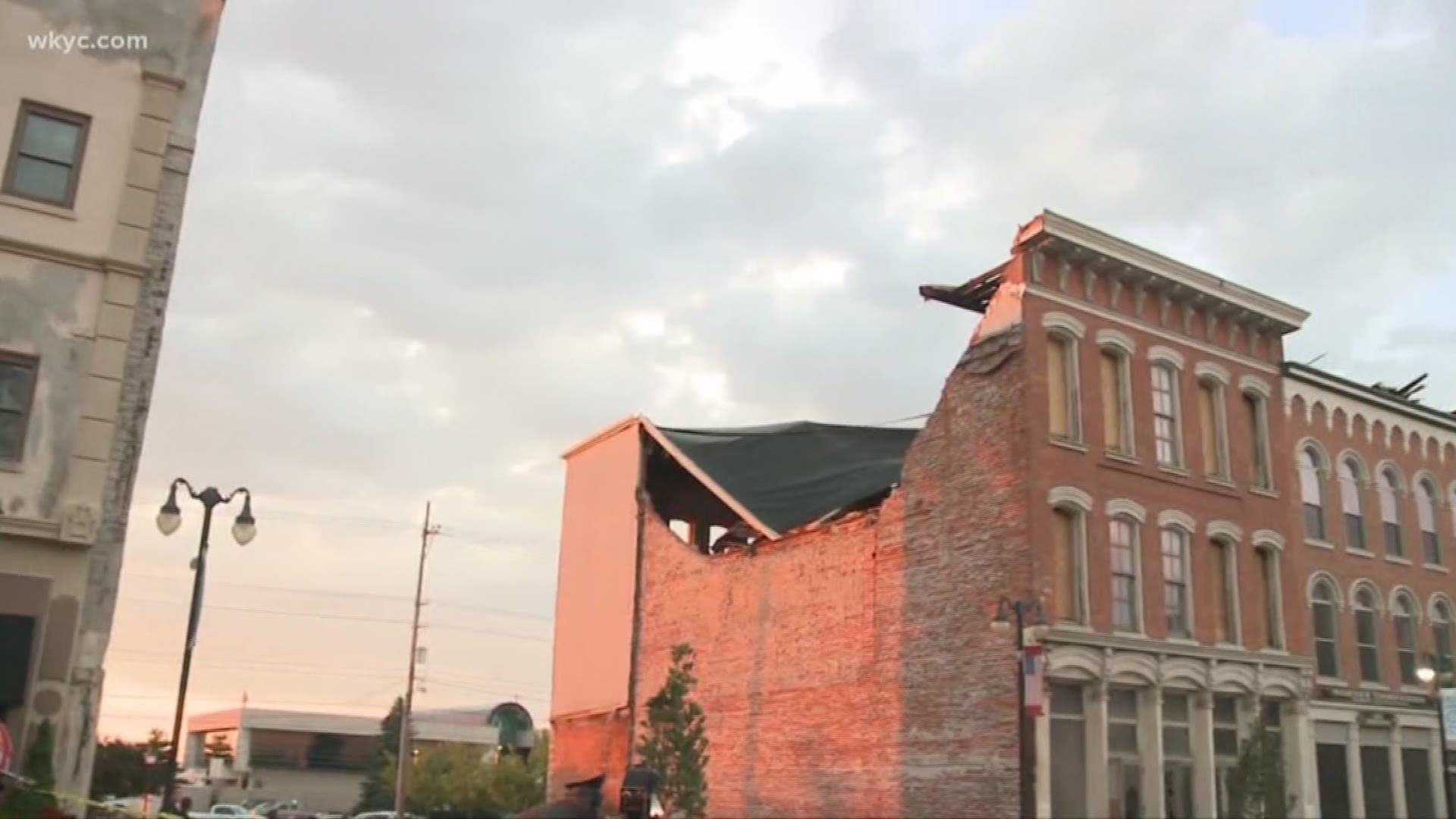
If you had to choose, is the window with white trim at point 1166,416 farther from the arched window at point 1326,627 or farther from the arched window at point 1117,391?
the arched window at point 1326,627

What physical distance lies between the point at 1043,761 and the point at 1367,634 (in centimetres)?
1122

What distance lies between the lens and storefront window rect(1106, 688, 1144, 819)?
2238 centimetres

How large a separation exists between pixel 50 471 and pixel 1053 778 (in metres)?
16.2

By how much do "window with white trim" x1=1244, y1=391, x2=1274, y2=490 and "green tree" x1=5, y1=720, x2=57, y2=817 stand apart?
21881 mm

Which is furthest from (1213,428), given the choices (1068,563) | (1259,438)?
(1068,563)

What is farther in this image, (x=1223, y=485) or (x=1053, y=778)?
(x=1223, y=485)

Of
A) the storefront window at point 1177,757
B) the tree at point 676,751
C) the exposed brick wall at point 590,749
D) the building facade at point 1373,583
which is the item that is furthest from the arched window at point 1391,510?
the exposed brick wall at point 590,749

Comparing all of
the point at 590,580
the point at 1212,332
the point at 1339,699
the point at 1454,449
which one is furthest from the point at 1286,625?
the point at 590,580

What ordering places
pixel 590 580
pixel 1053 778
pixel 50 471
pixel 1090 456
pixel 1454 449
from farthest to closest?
1. pixel 590 580
2. pixel 1454 449
3. pixel 1090 456
4. pixel 1053 778
5. pixel 50 471

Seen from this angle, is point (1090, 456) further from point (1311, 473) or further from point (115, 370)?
point (115, 370)

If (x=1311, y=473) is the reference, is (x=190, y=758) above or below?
below

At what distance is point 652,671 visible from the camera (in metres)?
32.4

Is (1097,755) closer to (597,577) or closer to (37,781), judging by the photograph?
(37,781)

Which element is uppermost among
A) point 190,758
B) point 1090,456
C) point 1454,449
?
point 1454,449
